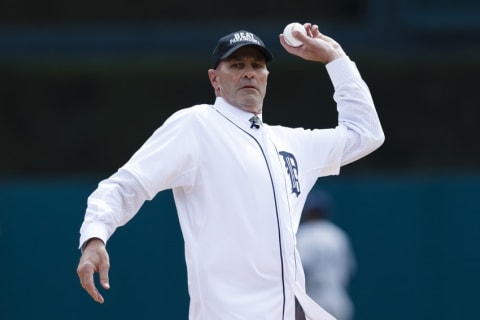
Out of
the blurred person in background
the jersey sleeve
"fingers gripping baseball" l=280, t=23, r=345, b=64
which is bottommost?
the blurred person in background

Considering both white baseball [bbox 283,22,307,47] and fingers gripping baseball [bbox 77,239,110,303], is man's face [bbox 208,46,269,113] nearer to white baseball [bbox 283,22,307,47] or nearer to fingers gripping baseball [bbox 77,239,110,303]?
white baseball [bbox 283,22,307,47]

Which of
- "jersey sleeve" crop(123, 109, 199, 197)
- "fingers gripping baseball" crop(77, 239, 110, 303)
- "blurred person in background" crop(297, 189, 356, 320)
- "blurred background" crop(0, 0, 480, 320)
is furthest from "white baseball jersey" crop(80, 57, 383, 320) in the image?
"blurred background" crop(0, 0, 480, 320)

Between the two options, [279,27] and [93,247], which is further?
[279,27]

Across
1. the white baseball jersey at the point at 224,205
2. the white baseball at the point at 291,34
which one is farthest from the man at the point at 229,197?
the white baseball at the point at 291,34

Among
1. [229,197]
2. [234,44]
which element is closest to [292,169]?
[229,197]

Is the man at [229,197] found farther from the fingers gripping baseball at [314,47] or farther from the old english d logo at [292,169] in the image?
the fingers gripping baseball at [314,47]

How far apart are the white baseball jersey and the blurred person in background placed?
4969mm

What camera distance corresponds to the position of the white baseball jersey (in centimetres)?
481

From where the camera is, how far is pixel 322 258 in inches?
395
